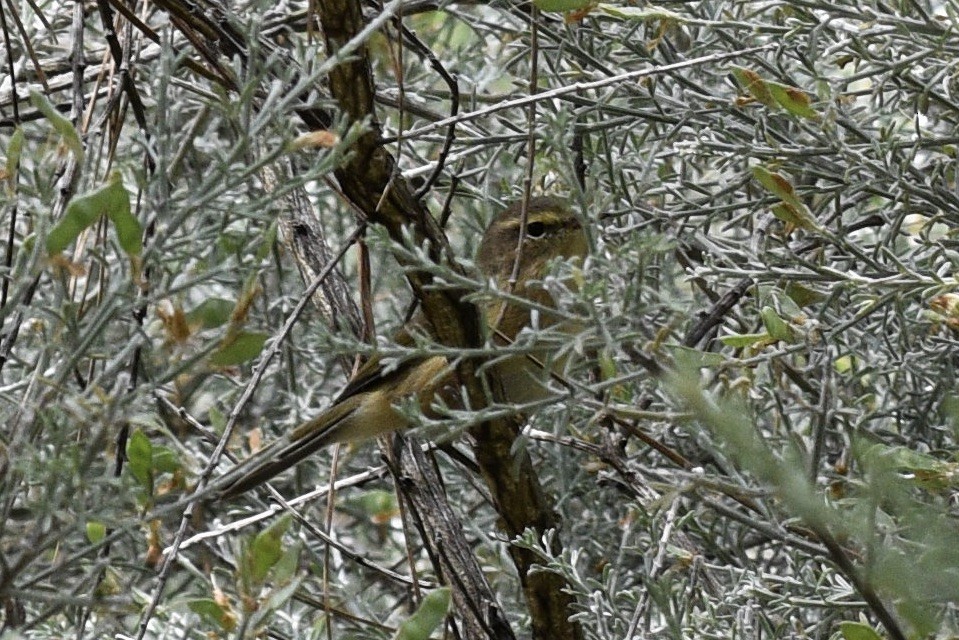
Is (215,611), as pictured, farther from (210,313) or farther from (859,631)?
(859,631)

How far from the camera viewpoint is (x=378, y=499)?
10.8 ft

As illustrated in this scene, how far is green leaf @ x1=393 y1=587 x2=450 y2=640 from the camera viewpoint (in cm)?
177

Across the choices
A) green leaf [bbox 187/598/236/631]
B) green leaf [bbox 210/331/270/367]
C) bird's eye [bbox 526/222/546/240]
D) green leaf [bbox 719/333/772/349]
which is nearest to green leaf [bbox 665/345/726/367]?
green leaf [bbox 719/333/772/349]

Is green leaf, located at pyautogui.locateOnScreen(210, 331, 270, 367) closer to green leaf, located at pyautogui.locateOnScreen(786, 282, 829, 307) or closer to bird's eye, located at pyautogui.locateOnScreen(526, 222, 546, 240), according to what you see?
green leaf, located at pyautogui.locateOnScreen(786, 282, 829, 307)

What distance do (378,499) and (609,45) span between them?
127cm

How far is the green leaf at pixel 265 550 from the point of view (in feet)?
5.22

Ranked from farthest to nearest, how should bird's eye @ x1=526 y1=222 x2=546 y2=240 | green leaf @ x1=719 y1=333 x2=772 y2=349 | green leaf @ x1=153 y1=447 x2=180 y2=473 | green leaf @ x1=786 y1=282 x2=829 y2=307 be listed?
bird's eye @ x1=526 y1=222 x2=546 y2=240, green leaf @ x1=786 y1=282 x2=829 y2=307, green leaf @ x1=719 y1=333 x2=772 y2=349, green leaf @ x1=153 y1=447 x2=180 y2=473

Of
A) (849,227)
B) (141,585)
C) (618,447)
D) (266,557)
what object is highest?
(266,557)

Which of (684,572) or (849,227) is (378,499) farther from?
(849,227)

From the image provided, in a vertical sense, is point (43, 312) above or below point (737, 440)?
above

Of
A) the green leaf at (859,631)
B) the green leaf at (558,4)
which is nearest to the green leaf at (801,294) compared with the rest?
the green leaf at (558,4)

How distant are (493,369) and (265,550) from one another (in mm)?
744

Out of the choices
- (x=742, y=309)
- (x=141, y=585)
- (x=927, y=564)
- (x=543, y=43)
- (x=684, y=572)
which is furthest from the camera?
(x=141, y=585)

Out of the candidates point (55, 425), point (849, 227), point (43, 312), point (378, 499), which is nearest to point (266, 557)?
point (55, 425)
